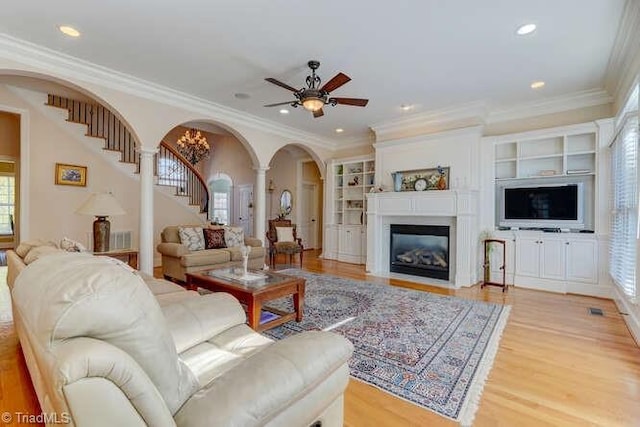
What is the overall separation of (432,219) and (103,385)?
210 inches

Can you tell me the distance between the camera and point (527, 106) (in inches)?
192

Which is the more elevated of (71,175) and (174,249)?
(71,175)

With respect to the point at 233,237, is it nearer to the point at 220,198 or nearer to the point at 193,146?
the point at 193,146

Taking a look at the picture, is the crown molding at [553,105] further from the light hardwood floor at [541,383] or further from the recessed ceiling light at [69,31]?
the recessed ceiling light at [69,31]

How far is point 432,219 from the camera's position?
5.41 meters

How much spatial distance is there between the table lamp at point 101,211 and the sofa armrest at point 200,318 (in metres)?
2.53

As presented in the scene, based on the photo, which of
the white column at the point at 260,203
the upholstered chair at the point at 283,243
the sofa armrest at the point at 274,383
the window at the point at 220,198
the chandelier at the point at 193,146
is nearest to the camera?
the sofa armrest at the point at 274,383

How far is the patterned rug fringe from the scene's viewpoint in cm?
179

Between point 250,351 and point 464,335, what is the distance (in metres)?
2.19

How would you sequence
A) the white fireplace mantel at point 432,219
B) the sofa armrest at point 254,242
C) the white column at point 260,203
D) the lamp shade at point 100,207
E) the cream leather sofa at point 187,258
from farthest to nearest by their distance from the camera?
1. the white column at point 260,203
2. the sofa armrest at point 254,242
3. the white fireplace mantel at point 432,219
4. the cream leather sofa at point 187,258
5. the lamp shade at point 100,207

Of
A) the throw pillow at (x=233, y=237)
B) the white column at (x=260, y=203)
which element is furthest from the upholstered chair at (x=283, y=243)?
the throw pillow at (x=233, y=237)

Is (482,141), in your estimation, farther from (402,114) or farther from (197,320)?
(197,320)

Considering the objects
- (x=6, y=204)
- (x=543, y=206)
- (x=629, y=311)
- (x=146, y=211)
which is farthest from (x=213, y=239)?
(x=6, y=204)

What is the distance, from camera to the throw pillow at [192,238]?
4949 millimetres
